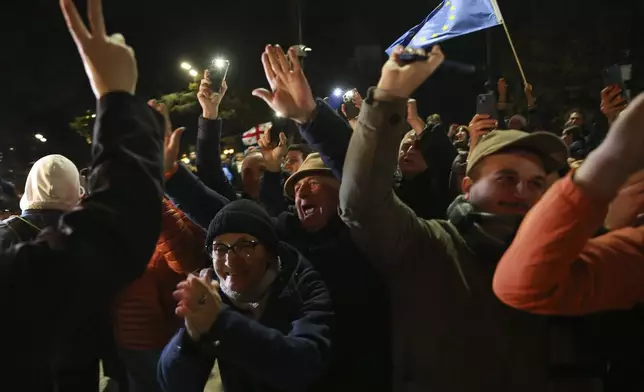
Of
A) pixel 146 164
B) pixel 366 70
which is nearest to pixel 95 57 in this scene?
pixel 146 164

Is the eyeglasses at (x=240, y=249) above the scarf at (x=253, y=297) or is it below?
above

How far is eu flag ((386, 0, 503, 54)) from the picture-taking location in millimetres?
5574

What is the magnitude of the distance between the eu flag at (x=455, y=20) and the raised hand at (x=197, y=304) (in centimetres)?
383

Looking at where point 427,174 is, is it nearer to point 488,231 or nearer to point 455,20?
point 488,231

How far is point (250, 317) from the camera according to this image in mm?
2613

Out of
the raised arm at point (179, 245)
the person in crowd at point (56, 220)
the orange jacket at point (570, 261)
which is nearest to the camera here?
A: the orange jacket at point (570, 261)

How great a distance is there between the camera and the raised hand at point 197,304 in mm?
2205

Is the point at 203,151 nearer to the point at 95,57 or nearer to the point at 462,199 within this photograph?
the point at 462,199

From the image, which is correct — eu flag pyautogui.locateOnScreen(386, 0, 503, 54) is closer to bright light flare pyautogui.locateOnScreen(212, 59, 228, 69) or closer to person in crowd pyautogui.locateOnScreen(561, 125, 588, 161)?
bright light flare pyautogui.locateOnScreen(212, 59, 228, 69)

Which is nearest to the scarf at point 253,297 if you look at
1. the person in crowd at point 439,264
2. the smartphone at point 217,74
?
the person in crowd at point 439,264

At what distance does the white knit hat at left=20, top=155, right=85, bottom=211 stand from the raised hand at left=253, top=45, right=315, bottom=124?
151 cm

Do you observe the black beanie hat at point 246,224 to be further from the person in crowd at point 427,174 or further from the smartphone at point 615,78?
the smartphone at point 615,78

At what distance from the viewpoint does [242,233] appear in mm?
2738

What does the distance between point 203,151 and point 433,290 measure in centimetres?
236
